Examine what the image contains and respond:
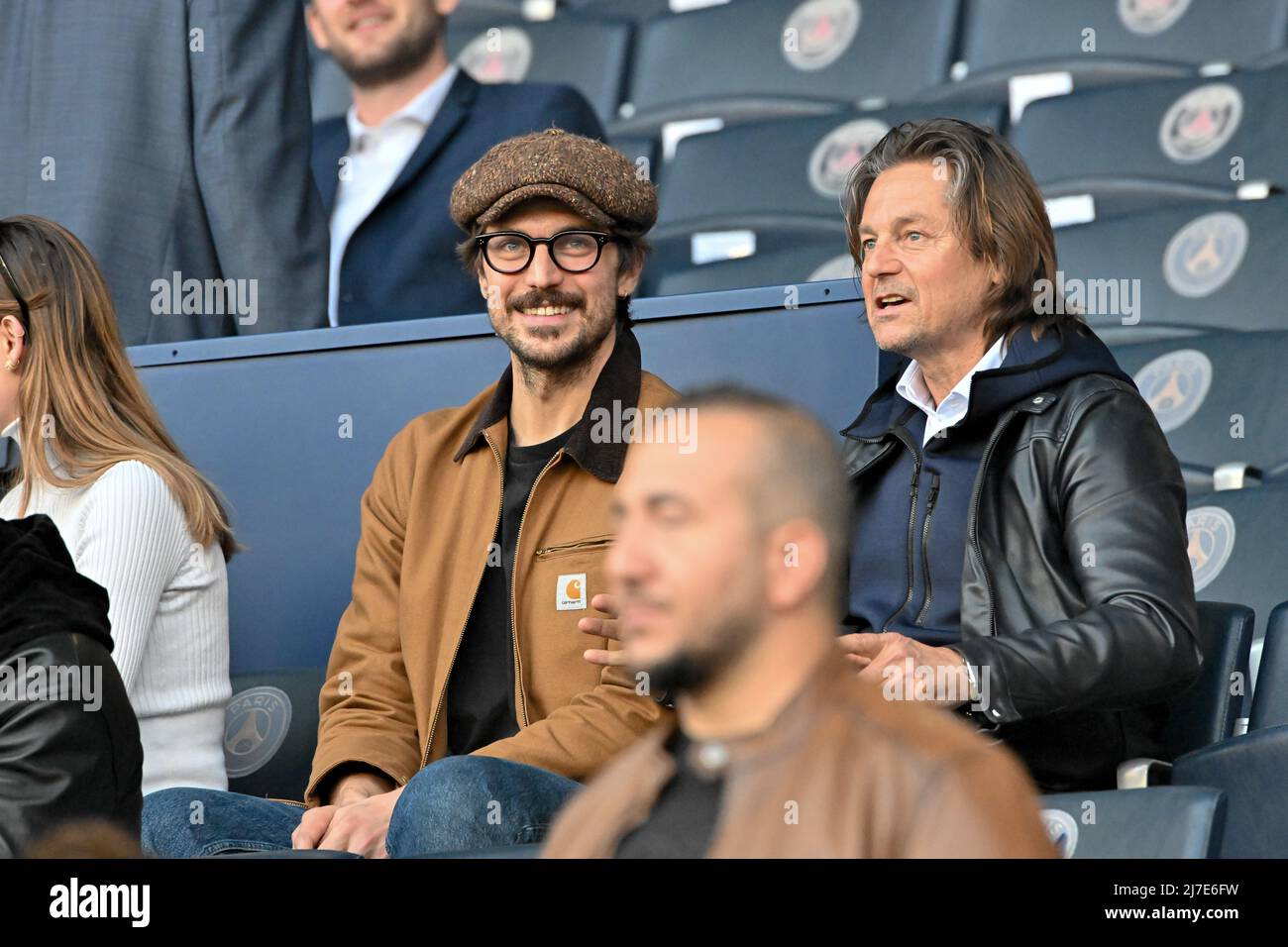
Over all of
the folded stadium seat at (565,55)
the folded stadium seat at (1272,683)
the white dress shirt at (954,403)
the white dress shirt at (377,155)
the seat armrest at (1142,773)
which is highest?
the folded stadium seat at (565,55)

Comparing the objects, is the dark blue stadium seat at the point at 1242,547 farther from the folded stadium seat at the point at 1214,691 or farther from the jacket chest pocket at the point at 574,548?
the jacket chest pocket at the point at 574,548

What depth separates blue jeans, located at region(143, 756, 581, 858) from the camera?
1.58 meters

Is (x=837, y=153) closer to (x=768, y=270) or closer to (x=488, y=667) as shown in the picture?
(x=768, y=270)

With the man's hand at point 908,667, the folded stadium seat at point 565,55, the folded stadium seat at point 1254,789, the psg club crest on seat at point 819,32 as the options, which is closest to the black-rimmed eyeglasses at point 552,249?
the man's hand at point 908,667

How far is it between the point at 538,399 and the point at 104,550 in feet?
1.68

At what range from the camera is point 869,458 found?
1.96 meters

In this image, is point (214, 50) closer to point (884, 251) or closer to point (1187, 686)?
point (884, 251)

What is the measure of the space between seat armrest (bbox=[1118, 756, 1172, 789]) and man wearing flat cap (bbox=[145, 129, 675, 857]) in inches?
18.3

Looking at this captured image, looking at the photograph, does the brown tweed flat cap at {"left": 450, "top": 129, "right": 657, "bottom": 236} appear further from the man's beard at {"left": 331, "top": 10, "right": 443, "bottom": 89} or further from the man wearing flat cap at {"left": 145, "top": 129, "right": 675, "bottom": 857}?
the man's beard at {"left": 331, "top": 10, "right": 443, "bottom": 89}

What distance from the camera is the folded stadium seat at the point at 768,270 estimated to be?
3.23 meters

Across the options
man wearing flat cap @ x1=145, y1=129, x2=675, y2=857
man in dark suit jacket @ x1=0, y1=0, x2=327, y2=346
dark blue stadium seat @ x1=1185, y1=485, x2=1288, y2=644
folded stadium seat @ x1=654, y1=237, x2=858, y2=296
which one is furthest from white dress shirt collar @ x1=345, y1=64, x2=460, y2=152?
dark blue stadium seat @ x1=1185, y1=485, x2=1288, y2=644

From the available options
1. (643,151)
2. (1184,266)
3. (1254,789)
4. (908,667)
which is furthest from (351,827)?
(643,151)

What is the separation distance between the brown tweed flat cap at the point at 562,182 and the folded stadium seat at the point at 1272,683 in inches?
32.6

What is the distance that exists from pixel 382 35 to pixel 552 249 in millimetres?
1163
